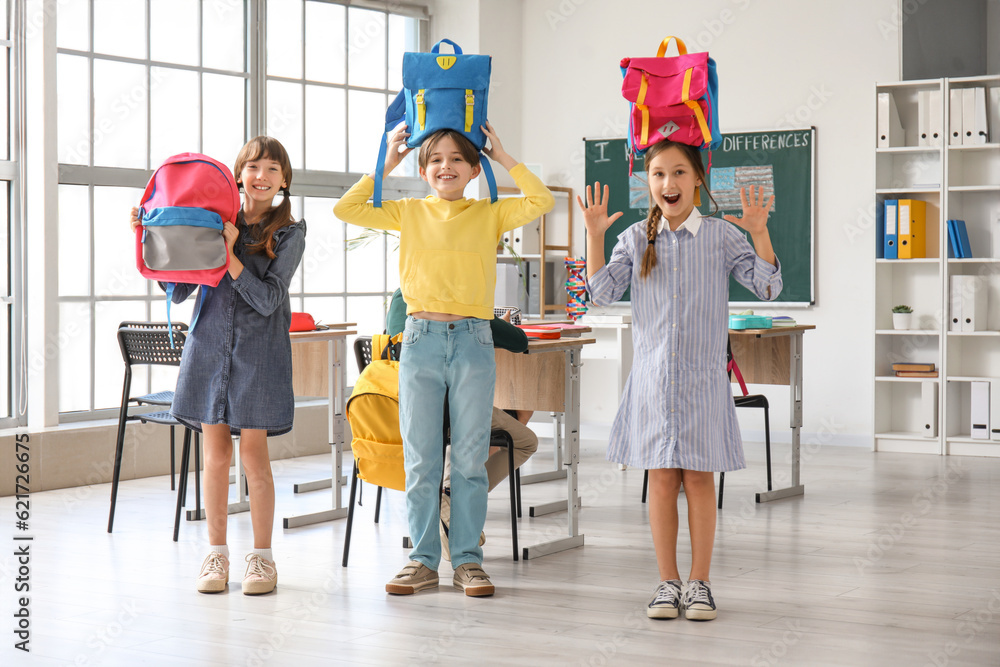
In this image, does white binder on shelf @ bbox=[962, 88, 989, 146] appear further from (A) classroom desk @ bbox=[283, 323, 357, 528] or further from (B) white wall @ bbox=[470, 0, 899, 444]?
(A) classroom desk @ bbox=[283, 323, 357, 528]

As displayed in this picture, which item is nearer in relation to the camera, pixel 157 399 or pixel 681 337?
pixel 681 337

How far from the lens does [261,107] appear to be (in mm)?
5965

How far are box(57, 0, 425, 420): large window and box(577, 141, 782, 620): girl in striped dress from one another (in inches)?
131

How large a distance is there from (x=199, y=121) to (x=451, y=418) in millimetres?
3397

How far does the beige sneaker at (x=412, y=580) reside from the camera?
2.99 meters

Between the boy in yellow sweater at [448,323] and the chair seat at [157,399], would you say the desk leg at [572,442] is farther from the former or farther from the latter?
the chair seat at [157,399]

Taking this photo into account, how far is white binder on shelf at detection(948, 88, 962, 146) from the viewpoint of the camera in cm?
584

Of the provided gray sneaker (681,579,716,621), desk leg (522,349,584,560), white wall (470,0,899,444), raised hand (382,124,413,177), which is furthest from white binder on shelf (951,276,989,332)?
raised hand (382,124,413,177)

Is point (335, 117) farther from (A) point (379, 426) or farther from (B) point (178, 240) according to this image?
(B) point (178, 240)

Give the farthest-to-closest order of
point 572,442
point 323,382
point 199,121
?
point 199,121
point 323,382
point 572,442

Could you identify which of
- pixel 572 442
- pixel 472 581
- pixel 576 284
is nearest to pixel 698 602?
pixel 472 581

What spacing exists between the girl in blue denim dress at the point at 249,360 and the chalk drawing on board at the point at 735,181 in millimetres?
4001

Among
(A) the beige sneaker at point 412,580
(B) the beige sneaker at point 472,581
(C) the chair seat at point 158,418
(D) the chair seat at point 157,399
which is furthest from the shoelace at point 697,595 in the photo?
(D) the chair seat at point 157,399

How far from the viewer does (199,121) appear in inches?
224
